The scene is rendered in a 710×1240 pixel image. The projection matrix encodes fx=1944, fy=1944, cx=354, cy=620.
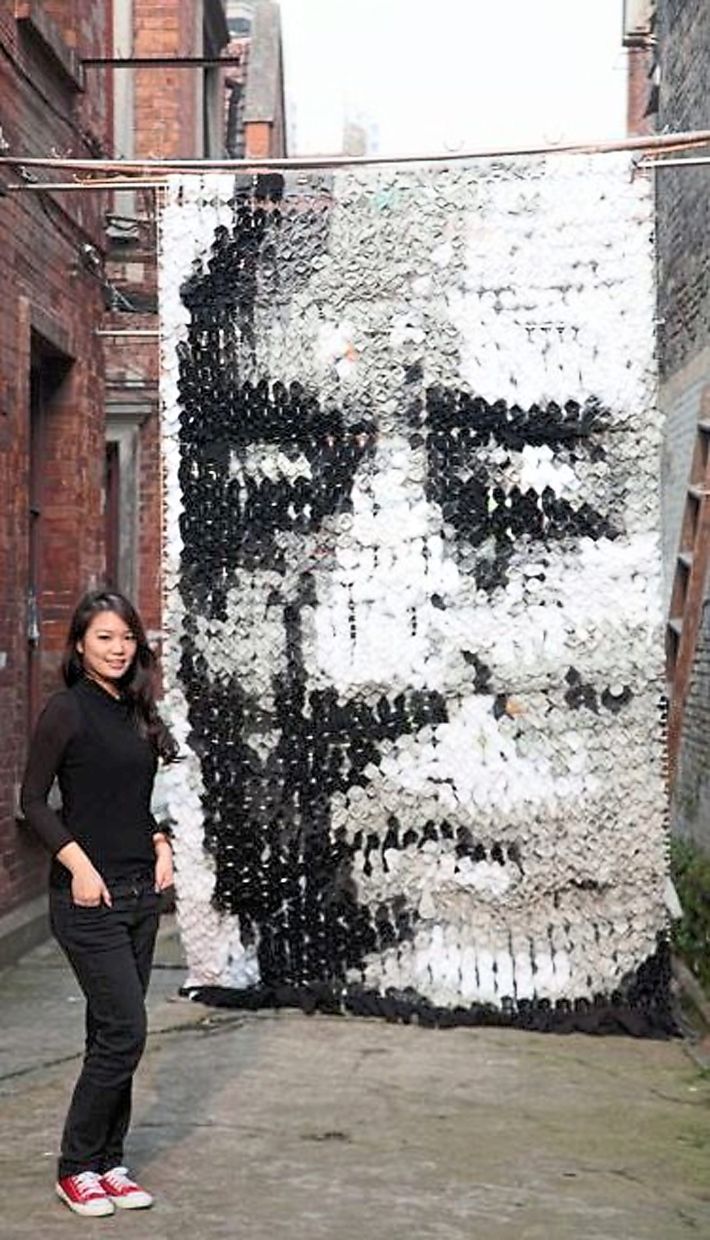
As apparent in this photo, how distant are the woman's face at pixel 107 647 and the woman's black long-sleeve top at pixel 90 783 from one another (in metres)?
0.09

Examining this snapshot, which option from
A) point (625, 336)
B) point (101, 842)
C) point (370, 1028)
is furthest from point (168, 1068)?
point (625, 336)

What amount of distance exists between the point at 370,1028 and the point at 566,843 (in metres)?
1.08

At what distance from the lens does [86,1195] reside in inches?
206

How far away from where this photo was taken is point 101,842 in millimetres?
5246

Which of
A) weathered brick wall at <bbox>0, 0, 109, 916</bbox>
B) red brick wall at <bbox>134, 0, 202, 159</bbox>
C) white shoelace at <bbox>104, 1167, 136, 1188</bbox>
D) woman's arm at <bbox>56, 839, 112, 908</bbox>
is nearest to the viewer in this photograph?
woman's arm at <bbox>56, 839, 112, 908</bbox>

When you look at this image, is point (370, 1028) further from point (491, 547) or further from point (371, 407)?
point (371, 407)

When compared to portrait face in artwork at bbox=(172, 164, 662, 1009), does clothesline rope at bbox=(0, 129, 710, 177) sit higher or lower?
higher

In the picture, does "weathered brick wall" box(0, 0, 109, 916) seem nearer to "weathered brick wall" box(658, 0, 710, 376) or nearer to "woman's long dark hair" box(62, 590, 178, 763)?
"weathered brick wall" box(658, 0, 710, 376)

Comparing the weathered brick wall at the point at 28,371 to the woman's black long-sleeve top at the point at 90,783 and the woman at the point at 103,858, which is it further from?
the woman's black long-sleeve top at the point at 90,783

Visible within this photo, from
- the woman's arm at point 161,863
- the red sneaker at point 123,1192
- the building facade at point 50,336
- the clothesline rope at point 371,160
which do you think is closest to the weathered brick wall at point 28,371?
the building facade at point 50,336

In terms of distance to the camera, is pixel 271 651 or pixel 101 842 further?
pixel 271 651

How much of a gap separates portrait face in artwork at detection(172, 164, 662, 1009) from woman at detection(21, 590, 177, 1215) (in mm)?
2309

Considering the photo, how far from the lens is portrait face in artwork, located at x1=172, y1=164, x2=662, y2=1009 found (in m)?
7.54

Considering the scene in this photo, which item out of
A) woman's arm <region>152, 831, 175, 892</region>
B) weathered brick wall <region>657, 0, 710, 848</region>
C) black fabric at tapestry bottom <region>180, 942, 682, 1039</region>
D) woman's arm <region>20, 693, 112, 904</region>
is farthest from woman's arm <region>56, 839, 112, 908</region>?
weathered brick wall <region>657, 0, 710, 848</region>
